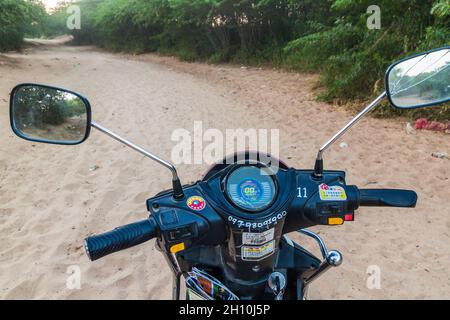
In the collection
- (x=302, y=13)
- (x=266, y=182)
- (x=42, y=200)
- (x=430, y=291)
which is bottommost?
(x=430, y=291)

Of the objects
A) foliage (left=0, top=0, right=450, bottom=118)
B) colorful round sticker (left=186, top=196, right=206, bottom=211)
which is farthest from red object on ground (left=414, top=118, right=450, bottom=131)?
colorful round sticker (left=186, top=196, right=206, bottom=211)

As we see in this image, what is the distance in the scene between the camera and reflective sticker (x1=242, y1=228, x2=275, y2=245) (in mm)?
1278

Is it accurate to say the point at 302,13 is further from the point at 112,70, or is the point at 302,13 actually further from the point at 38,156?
the point at 38,156

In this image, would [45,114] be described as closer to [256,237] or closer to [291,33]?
[256,237]

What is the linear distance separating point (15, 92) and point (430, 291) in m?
3.04

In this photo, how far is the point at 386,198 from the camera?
155 cm

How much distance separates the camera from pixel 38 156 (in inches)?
217

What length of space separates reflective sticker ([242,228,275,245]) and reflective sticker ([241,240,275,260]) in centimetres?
2

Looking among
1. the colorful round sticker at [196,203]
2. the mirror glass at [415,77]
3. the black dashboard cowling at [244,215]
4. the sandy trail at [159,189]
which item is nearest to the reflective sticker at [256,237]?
the black dashboard cowling at [244,215]

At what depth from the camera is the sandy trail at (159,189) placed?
302cm

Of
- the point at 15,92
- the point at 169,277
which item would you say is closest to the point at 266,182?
the point at 15,92

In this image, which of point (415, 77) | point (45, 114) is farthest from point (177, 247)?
point (415, 77)

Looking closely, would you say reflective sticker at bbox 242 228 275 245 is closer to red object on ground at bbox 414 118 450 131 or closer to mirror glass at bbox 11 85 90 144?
mirror glass at bbox 11 85 90 144

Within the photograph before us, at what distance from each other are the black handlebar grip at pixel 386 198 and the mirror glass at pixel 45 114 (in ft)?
3.72
